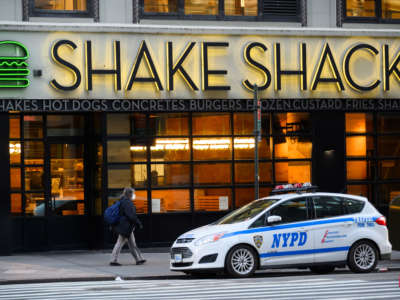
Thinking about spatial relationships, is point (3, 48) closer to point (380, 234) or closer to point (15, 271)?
point (15, 271)

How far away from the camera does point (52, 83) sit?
70.5 feet

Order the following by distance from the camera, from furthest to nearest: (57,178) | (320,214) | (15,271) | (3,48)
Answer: (57,178), (3,48), (15,271), (320,214)

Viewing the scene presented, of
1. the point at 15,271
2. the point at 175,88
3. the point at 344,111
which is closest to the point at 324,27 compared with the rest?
the point at 344,111

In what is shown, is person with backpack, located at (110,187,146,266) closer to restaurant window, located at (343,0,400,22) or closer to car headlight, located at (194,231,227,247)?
car headlight, located at (194,231,227,247)

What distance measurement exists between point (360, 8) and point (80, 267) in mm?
11353

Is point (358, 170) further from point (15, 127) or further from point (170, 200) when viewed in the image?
point (15, 127)

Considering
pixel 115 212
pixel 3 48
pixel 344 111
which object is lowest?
pixel 115 212

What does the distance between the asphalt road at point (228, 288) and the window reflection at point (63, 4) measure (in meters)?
8.56

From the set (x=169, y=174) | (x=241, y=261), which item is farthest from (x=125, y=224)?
(x=241, y=261)

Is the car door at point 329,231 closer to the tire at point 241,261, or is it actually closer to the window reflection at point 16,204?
the tire at point 241,261

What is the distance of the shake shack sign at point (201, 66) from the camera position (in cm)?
2158

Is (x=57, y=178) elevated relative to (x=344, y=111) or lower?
lower

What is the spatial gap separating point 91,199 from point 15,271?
16.6 feet

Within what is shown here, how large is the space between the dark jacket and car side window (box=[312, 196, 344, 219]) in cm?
428
